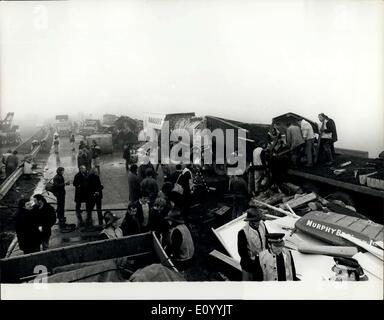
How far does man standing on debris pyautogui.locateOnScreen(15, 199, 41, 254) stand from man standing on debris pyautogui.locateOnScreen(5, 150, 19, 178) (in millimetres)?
964

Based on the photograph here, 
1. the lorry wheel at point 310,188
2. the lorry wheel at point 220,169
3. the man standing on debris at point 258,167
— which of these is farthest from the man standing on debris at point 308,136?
the lorry wheel at point 220,169

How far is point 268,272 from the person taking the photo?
11.1 ft

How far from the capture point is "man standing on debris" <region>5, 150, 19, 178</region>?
4.78 metres

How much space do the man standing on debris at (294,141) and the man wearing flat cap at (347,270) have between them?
244 centimetres

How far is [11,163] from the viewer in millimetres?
4812

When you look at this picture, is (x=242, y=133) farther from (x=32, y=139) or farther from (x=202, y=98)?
(x=32, y=139)

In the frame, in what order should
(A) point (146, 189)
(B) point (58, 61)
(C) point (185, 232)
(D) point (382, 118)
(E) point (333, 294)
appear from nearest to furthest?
(C) point (185, 232)
(E) point (333, 294)
(B) point (58, 61)
(D) point (382, 118)
(A) point (146, 189)

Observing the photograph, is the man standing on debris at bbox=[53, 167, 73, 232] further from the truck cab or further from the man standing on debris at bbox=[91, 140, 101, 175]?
the truck cab

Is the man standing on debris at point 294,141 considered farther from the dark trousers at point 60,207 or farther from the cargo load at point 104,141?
the dark trousers at point 60,207

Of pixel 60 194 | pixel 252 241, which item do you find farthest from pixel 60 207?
pixel 252 241

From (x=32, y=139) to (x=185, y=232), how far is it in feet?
9.07

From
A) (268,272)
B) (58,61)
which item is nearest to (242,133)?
(268,272)

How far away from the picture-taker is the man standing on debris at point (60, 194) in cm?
472

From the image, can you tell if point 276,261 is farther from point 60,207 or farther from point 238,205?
point 60,207
